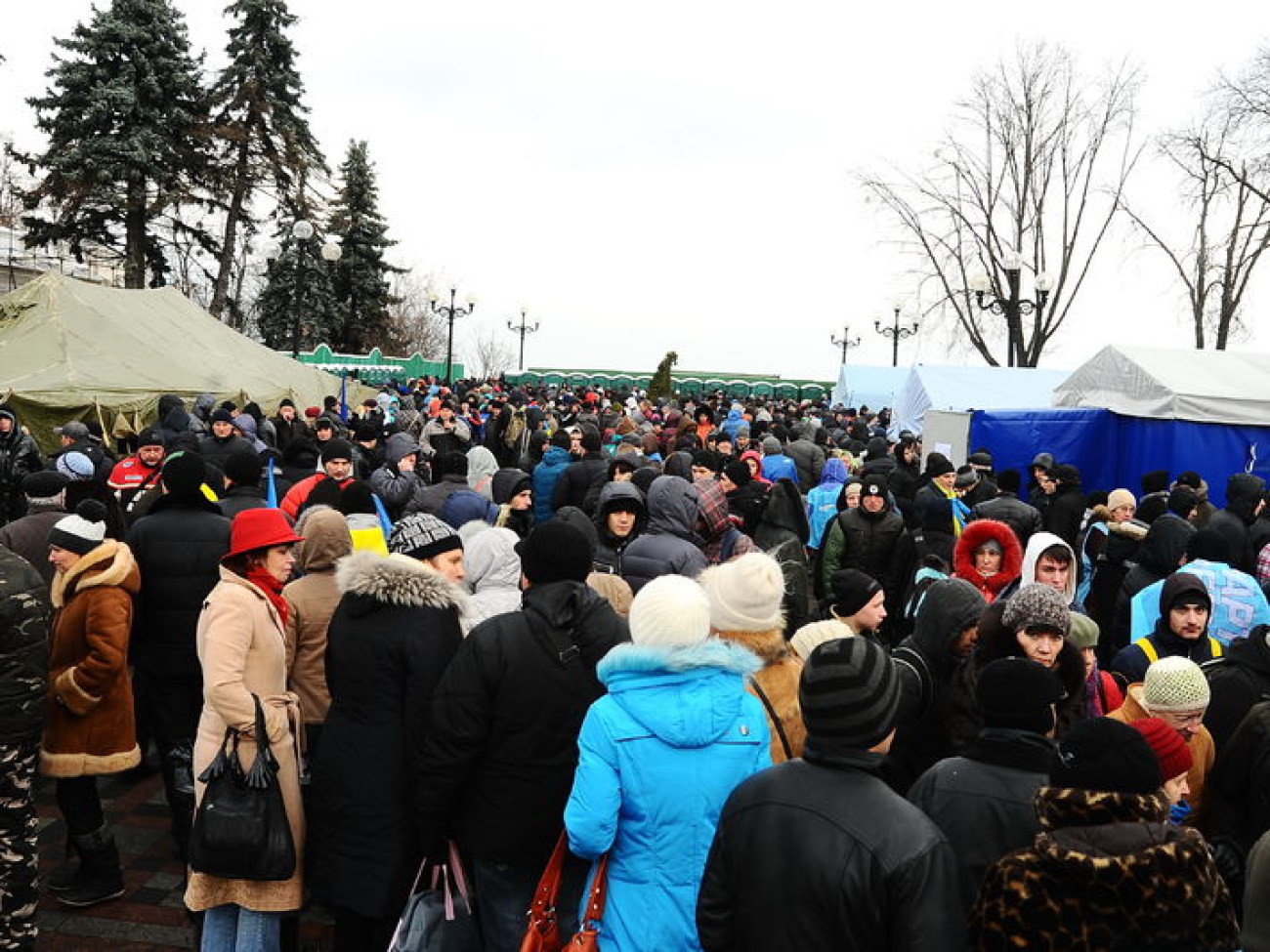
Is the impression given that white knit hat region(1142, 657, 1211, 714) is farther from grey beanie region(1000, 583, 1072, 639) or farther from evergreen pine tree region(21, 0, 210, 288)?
evergreen pine tree region(21, 0, 210, 288)

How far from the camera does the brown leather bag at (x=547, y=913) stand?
10.1ft

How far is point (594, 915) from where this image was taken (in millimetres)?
2984

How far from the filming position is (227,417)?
10.0 m

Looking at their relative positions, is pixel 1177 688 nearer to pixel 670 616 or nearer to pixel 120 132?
pixel 670 616

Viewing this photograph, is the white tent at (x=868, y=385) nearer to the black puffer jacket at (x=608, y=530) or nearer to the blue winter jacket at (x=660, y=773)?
the black puffer jacket at (x=608, y=530)

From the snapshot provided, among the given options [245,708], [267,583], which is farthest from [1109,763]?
[267,583]

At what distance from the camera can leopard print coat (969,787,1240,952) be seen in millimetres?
2111

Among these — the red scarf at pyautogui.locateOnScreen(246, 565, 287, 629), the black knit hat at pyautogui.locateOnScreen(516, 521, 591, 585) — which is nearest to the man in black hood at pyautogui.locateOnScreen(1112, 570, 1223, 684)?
the black knit hat at pyautogui.locateOnScreen(516, 521, 591, 585)

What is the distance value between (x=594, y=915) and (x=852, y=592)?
6.61 ft

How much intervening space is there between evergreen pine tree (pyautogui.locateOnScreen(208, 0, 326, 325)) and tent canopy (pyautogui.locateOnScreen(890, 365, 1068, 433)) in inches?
1023

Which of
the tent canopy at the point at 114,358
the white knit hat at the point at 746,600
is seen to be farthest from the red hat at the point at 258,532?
the tent canopy at the point at 114,358

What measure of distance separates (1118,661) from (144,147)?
114 ft

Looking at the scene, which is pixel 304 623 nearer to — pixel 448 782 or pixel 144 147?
pixel 448 782

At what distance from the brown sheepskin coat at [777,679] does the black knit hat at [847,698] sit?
885 millimetres
